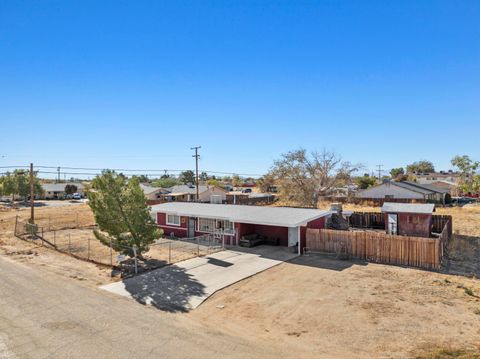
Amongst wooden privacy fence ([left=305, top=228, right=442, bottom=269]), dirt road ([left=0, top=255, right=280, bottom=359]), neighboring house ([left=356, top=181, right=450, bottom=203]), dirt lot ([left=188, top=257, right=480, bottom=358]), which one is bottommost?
dirt lot ([left=188, top=257, right=480, bottom=358])

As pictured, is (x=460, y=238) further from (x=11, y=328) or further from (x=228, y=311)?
(x=11, y=328)

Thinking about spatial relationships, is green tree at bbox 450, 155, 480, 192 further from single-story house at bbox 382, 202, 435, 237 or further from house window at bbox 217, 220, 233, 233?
house window at bbox 217, 220, 233, 233

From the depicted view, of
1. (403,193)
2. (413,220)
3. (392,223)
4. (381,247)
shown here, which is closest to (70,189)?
(403,193)

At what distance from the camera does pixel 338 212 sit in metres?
33.7

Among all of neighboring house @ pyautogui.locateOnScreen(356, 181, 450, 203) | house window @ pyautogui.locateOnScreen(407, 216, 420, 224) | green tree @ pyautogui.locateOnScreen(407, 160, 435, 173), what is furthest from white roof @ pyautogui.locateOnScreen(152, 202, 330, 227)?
green tree @ pyautogui.locateOnScreen(407, 160, 435, 173)

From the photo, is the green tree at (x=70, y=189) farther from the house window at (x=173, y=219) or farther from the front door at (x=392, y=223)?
the front door at (x=392, y=223)

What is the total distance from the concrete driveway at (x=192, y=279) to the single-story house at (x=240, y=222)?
8.04 feet

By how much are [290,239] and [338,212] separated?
938 centimetres

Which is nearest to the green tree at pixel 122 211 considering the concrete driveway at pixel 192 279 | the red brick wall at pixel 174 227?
the concrete driveway at pixel 192 279

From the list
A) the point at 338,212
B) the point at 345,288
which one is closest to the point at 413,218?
the point at 338,212

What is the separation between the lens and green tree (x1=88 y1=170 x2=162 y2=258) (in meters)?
21.0

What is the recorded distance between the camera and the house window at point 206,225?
2895 centimetres

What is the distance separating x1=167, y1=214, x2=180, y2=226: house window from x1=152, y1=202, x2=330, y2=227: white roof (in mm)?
629

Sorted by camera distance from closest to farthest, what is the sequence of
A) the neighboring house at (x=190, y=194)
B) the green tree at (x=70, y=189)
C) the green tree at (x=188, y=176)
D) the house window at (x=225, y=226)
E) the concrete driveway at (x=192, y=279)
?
the concrete driveway at (x=192, y=279) → the house window at (x=225, y=226) → the neighboring house at (x=190, y=194) → the green tree at (x=70, y=189) → the green tree at (x=188, y=176)
